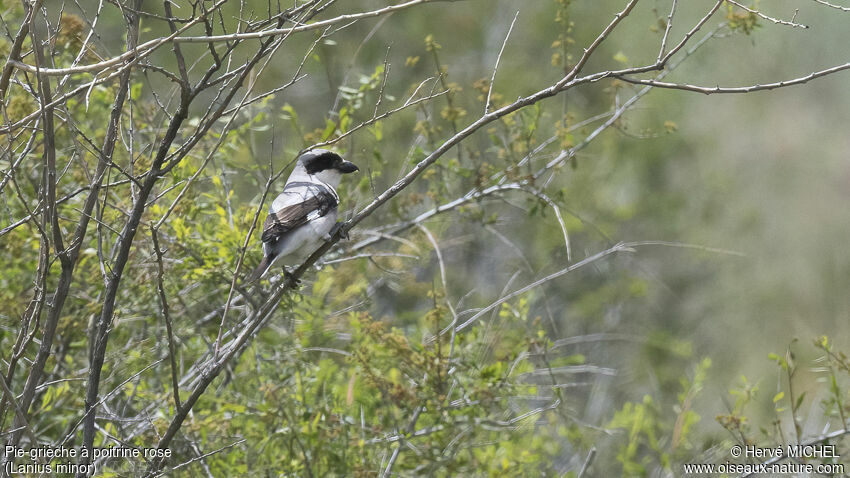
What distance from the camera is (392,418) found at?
3.94 m

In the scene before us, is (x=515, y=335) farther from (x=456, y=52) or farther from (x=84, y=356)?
(x=456, y=52)

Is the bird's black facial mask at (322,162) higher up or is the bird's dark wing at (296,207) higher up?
the bird's black facial mask at (322,162)

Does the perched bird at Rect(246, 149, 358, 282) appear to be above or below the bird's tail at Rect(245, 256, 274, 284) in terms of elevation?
above

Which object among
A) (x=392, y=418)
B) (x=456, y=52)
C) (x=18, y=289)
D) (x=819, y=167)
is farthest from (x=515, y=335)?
(x=819, y=167)

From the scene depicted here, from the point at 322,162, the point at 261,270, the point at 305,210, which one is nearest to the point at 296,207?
the point at 305,210

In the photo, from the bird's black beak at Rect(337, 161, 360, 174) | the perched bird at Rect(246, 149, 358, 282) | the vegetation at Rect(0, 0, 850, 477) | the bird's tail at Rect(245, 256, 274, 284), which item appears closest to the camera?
the vegetation at Rect(0, 0, 850, 477)

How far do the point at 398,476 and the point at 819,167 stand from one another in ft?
41.8

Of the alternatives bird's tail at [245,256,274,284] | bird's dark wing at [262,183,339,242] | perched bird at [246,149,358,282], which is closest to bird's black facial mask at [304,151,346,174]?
perched bird at [246,149,358,282]

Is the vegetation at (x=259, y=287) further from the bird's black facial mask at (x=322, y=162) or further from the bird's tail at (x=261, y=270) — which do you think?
the bird's black facial mask at (x=322, y=162)

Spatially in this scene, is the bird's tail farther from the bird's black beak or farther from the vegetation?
the bird's black beak

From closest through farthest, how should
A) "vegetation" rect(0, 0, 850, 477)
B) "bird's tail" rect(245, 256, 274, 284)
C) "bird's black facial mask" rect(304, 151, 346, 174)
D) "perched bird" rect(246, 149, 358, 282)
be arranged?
"vegetation" rect(0, 0, 850, 477)
"bird's tail" rect(245, 256, 274, 284)
"perched bird" rect(246, 149, 358, 282)
"bird's black facial mask" rect(304, 151, 346, 174)

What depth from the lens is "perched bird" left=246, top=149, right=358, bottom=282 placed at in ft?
12.2

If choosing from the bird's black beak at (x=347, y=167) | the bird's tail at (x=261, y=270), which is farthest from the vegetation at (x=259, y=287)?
the bird's black beak at (x=347, y=167)

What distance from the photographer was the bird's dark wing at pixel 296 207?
375 centimetres
